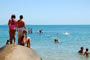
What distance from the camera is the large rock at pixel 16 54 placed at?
6.94 meters

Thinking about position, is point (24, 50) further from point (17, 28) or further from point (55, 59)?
point (55, 59)

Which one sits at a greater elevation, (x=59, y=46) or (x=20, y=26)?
(x=20, y=26)

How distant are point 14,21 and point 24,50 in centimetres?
321

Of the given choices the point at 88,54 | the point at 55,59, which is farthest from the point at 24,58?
the point at 88,54

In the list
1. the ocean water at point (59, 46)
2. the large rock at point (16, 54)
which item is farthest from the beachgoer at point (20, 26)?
the ocean water at point (59, 46)

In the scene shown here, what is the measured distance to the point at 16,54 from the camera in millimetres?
7105

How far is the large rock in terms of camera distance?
694 cm

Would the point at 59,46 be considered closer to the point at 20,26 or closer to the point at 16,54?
the point at 20,26

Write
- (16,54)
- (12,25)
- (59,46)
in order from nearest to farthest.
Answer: (16,54) → (12,25) → (59,46)

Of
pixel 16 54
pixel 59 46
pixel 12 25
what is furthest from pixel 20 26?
pixel 59 46

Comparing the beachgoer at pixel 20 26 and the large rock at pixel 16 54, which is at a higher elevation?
the beachgoer at pixel 20 26

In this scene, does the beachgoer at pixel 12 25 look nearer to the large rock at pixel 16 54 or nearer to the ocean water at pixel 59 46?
the large rock at pixel 16 54

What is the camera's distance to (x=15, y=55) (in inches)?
278

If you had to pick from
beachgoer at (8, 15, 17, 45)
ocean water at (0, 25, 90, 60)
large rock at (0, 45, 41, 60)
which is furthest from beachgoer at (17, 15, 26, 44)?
ocean water at (0, 25, 90, 60)
